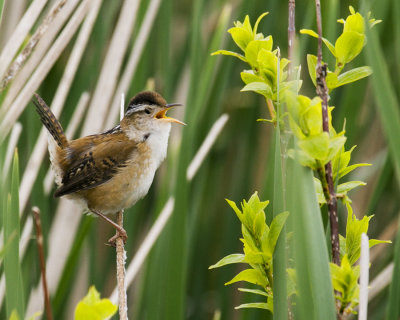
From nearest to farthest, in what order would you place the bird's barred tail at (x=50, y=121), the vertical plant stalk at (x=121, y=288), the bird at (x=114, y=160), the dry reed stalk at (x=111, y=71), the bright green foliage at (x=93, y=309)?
the bright green foliage at (x=93, y=309) < the vertical plant stalk at (x=121, y=288) < the bird's barred tail at (x=50, y=121) < the bird at (x=114, y=160) < the dry reed stalk at (x=111, y=71)

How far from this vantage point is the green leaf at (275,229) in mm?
990

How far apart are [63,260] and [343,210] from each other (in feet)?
4.25

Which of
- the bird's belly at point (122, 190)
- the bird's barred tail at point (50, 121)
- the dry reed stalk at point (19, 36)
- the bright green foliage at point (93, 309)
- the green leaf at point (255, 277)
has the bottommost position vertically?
the bright green foliage at point (93, 309)

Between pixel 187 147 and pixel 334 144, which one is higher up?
pixel 187 147

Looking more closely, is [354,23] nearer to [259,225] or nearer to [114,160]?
[259,225]

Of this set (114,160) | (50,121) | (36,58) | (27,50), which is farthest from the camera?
(114,160)

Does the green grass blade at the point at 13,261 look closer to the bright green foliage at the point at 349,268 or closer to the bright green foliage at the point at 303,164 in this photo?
the bright green foliage at the point at 303,164

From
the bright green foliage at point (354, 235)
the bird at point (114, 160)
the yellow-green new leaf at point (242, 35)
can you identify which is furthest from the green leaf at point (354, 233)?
the bird at point (114, 160)

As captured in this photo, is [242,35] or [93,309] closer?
[93,309]

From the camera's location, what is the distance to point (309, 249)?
0.91m

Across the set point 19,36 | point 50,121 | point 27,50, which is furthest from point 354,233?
point 50,121

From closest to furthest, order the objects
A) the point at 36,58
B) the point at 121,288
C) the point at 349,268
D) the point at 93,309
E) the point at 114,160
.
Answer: the point at 93,309 → the point at 349,268 → the point at 121,288 → the point at 36,58 → the point at 114,160

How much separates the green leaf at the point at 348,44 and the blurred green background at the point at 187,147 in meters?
0.77

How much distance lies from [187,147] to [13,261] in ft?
2.78
